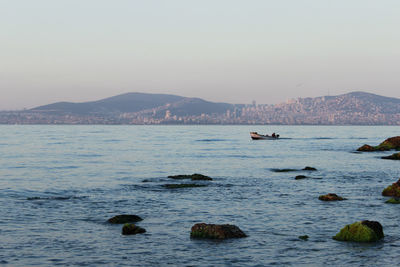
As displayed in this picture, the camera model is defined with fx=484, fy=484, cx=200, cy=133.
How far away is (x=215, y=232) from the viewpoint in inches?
790

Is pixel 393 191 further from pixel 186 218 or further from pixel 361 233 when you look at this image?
pixel 186 218

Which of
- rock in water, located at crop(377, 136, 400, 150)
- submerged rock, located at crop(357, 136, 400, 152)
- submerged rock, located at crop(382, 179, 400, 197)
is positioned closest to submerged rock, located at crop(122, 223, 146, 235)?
submerged rock, located at crop(382, 179, 400, 197)

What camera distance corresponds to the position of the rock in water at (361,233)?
64.2 feet

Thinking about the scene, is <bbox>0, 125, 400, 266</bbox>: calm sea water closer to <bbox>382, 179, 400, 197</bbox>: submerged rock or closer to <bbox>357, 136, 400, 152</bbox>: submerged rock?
<bbox>382, 179, 400, 197</bbox>: submerged rock

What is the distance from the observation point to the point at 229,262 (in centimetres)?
1653

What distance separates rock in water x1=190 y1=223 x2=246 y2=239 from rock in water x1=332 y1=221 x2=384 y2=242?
411 centimetres

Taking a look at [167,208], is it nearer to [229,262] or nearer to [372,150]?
[229,262]

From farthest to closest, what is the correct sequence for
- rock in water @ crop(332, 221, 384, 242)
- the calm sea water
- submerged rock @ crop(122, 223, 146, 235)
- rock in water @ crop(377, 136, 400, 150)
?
1. rock in water @ crop(377, 136, 400, 150)
2. submerged rock @ crop(122, 223, 146, 235)
3. rock in water @ crop(332, 221, 384, 242)
4. the calm sea water

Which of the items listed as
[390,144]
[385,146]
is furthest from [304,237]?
[390,144]

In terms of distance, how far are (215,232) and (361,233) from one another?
5926 millimetres

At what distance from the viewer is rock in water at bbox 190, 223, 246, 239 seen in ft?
65.7

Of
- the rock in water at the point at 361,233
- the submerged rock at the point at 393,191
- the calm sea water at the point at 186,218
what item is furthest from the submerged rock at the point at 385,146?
the rock in water at the point at 361,233

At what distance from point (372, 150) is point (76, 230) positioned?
80036mm

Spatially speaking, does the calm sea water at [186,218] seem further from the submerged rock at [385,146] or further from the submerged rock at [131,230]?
the submerged rock at [385,146]
